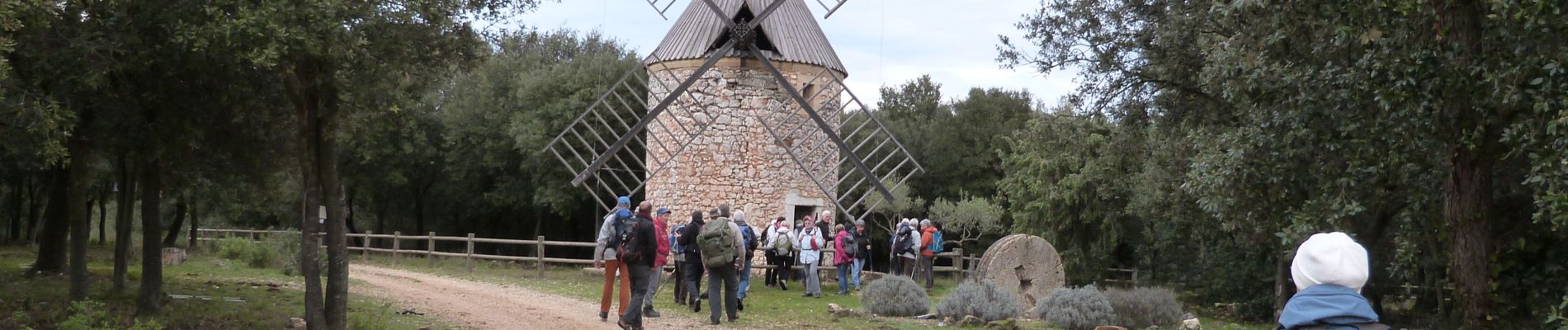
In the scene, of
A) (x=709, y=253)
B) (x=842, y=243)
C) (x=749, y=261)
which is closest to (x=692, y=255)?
(x=709, y=253)

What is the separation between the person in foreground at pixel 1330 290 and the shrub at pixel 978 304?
10111 millimetres

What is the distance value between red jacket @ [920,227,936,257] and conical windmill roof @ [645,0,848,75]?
17.7ft

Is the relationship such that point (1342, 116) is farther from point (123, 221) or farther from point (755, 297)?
point (123, 221)

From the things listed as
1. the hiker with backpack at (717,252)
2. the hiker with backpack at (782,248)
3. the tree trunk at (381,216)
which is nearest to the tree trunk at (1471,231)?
the hiker with backpack at (717,252)

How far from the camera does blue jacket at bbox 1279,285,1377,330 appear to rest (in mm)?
3088

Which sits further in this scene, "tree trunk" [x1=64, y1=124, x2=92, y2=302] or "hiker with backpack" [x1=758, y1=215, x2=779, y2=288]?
"hiker with backpack" [x1=758, y1=215, x2=779, y2=288]

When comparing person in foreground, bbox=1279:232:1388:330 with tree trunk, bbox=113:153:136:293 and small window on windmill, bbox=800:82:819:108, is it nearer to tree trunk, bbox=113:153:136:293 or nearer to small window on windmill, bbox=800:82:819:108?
tree trunk, bbox=113:153:136:293

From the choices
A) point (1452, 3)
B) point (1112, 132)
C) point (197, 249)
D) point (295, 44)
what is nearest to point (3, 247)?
point (197, 249)

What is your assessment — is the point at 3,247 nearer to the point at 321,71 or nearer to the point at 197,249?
the point at 197,249

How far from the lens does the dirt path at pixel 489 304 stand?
1254 cm

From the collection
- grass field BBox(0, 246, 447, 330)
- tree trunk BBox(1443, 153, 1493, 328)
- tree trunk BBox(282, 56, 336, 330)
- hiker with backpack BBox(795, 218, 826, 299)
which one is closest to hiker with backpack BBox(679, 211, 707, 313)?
grass field BBox(0, 246, 447, 330)

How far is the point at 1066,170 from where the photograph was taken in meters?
28.1

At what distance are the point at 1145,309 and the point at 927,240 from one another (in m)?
5.85

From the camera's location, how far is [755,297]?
16828 millimetres
